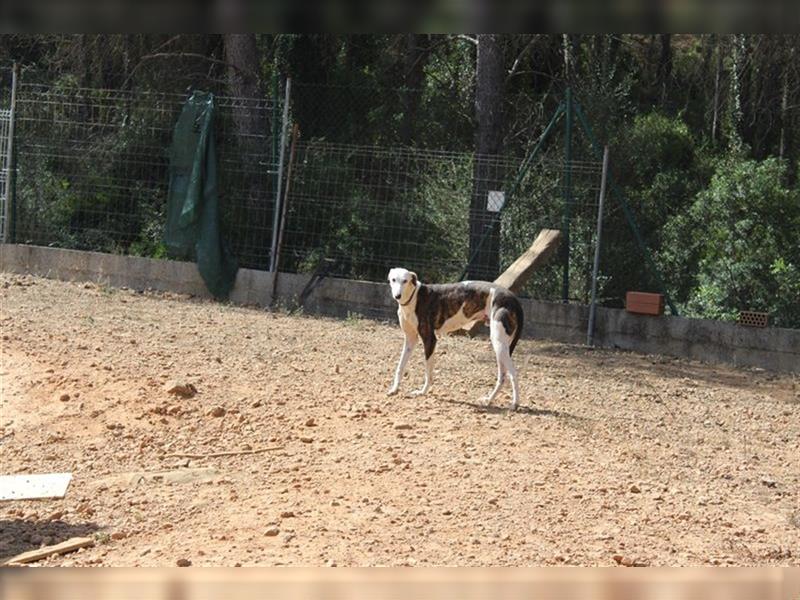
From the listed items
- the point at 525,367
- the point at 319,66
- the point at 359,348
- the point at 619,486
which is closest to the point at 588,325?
the point at 525,367

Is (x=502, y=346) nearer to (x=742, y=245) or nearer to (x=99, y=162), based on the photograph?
(x=742, y=245)

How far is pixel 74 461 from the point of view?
8102mm

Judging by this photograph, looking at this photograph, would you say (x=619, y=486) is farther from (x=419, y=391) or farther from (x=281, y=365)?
(x=281, y=365)

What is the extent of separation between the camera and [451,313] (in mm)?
9188

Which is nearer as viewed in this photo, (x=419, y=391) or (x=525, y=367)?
(x=419, y=391)

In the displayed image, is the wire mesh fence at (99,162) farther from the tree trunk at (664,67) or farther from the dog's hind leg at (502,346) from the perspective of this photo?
the tree trunk at (664,67)

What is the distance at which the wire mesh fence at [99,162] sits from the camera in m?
16.1

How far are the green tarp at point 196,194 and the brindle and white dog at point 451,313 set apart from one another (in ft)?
20.2

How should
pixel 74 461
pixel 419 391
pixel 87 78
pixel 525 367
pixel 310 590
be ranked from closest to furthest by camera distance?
pixel 310 590 < pixel 74 461 < pixel 419 391 < pixel 525 367 < pixel 87 78

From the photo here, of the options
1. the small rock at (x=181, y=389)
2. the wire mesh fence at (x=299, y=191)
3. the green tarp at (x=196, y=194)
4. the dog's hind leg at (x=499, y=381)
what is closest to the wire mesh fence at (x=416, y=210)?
the wire mesh fence at (x=299, y=191)

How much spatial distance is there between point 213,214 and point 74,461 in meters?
7.58

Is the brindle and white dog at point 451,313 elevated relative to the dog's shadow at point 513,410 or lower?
elevated

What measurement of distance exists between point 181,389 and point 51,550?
309 centimetres

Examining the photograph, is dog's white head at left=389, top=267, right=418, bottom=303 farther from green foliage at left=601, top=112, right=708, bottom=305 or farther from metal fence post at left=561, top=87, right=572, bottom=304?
green foliage at left=601, top=112, right=708, bottom=305
